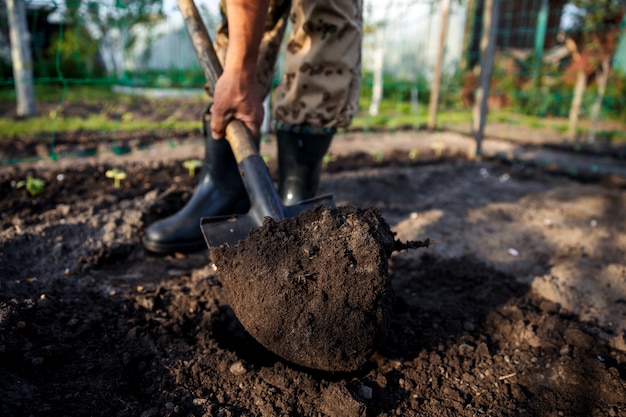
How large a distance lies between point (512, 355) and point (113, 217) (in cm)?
190

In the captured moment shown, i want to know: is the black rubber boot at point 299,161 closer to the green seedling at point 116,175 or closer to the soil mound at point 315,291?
the soil mound at point 315,291

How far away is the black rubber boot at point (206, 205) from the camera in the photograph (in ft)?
6.82

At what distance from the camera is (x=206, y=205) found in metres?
2.19

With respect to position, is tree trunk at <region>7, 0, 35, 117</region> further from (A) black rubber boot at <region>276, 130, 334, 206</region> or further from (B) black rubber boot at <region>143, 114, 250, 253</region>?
(A) black rubber boot at <region>276, 130, 334, 206</region>

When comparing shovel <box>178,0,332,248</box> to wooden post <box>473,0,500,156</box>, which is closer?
shovel <box>178,0,332,248</box>

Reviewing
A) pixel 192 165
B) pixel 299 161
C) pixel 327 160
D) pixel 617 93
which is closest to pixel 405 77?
pixel 617 93

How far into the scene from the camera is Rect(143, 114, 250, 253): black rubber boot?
81.9 inches

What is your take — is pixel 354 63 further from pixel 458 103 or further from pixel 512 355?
pixel 458 103

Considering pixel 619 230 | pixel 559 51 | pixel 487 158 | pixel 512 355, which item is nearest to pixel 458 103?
pixel 559 51

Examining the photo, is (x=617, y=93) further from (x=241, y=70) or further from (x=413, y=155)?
(x=241, y=70)

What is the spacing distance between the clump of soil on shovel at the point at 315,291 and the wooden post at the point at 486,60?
3.65m

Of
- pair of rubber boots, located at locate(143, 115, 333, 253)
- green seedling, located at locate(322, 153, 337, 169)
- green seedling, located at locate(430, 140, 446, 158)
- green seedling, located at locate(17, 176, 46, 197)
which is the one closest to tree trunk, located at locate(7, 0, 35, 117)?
green seedling, located at locate(17, 176, 46, 197)

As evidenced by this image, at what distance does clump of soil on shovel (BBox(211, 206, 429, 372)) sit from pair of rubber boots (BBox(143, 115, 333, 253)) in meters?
0.81

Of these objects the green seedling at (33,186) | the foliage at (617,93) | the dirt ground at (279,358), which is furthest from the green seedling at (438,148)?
the foliage at (617,93)
